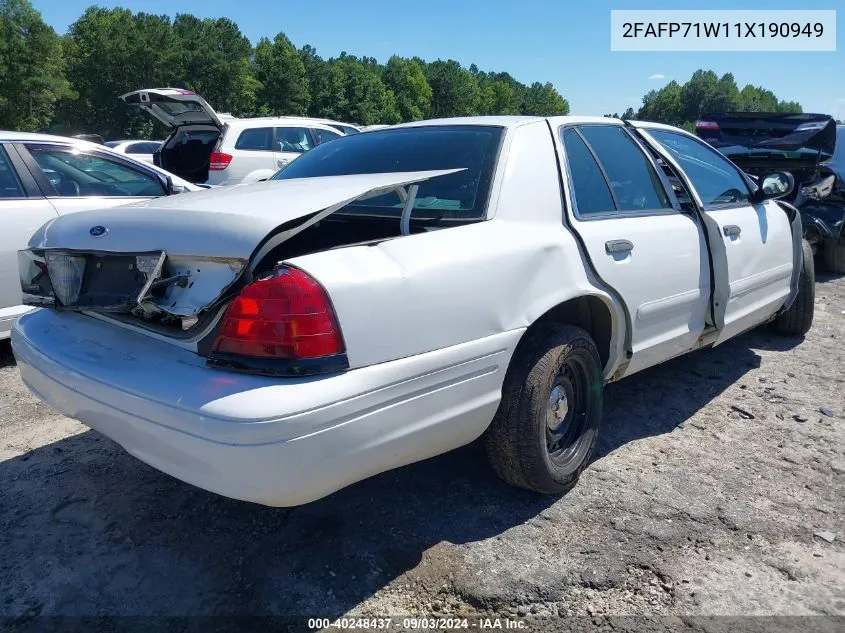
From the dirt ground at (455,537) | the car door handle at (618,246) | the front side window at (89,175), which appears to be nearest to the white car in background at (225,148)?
the front side window at (89,175)

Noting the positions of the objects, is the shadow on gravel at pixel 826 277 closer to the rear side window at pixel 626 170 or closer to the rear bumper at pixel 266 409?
the rear side window at pixel 626 170

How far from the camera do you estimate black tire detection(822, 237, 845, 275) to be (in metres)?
7.40

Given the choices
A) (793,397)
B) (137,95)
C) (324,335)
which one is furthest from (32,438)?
(137,95)

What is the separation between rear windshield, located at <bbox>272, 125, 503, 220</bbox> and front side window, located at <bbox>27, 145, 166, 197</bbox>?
6.66ft

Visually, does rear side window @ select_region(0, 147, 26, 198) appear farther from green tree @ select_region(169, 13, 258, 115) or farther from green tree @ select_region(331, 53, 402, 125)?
green tree @ select_region(331, 53, 402, 125)

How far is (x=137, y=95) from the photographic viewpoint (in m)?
7.31

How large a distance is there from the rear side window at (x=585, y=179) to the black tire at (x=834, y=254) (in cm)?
555

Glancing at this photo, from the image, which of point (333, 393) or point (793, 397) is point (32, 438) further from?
point (793, 397)

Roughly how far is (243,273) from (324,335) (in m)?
0.31

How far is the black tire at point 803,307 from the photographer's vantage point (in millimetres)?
4837

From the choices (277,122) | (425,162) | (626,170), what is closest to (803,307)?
(626,170)

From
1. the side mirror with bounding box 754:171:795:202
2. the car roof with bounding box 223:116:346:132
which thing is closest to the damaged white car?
the side mirror with bounding box 754:171:795:202

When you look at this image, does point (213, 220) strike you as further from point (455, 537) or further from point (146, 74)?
point (146, 74)

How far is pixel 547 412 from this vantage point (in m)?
2.69
